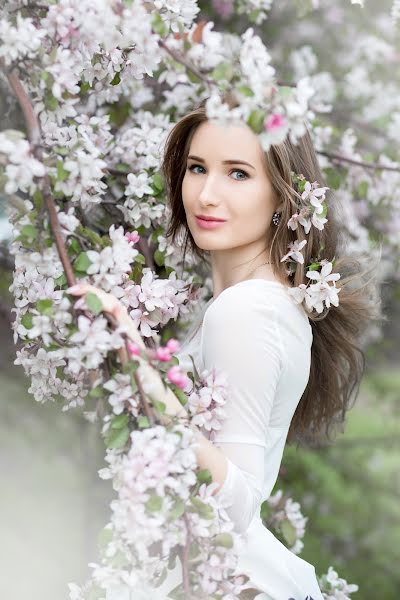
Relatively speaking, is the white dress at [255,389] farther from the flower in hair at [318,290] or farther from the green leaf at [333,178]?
the green leaf at [333,178]

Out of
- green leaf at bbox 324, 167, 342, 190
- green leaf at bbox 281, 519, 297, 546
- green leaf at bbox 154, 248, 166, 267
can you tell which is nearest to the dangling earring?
green leaf at bbox 154, 248, 166, 267

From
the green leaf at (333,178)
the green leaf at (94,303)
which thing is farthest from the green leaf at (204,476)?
the green leaf at (333,178)

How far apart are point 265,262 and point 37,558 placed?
2473 mm

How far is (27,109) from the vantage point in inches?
70.0

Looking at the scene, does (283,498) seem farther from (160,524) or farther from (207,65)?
(207,65)

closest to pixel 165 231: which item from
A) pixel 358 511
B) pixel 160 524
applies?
pixel 160 524

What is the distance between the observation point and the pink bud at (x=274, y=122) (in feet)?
5.29

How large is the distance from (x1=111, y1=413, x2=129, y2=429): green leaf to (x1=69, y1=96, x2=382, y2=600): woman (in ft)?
0.38

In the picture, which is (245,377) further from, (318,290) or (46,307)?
(46,307)

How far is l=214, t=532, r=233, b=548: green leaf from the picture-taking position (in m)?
1.82

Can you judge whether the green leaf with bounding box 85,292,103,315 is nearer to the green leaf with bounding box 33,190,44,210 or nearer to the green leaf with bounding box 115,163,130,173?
the green leaf with bounding box 33,190,44,210

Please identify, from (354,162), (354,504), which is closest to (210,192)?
(354,162)

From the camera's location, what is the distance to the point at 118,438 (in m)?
1.74

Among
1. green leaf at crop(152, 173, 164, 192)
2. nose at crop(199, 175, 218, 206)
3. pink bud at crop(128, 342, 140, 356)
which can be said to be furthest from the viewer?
green leaf at crop(152, 173, 164, 192)
